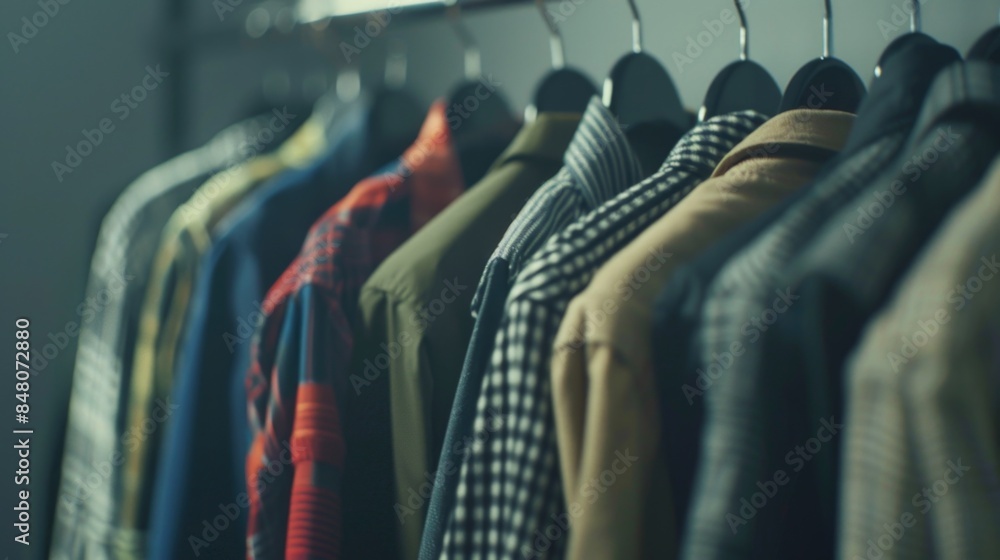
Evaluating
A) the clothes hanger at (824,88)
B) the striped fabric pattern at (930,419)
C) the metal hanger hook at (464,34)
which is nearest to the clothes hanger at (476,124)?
the metal hanger hook at (464,34)

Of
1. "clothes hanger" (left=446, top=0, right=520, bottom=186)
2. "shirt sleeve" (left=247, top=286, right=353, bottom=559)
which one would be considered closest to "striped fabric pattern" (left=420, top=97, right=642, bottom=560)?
"shirt sleeve" (left=247, top=286, right=353, bottom=559)

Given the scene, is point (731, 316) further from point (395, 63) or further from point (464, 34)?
point (395, 63)

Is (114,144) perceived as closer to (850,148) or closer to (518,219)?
(518,219)

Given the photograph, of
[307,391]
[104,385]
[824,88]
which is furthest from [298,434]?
[824,88]

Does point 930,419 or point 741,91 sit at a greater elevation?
point 741,91

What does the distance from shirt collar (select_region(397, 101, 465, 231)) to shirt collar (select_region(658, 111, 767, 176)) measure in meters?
0.25

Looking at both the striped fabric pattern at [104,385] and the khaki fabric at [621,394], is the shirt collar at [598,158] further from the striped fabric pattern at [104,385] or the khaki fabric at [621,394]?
the striped fabric pattern at [104,385]

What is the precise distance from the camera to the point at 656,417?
46cm

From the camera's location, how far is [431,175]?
0.79m

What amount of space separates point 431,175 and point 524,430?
1.21 ft

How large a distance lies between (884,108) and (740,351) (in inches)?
8.7

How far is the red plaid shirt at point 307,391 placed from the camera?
62 cm

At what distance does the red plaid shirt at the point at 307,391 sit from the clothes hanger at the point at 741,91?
300mm

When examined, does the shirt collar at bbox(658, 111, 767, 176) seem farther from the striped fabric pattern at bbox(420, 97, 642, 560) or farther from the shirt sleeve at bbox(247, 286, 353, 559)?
the shirt sleeve at bbox(247, 286, 353, 559)
